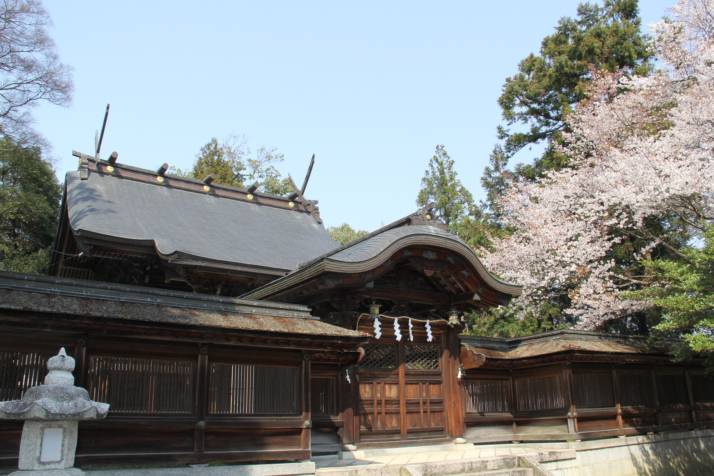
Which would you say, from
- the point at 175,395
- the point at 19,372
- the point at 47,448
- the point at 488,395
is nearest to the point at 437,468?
the point at 175,395

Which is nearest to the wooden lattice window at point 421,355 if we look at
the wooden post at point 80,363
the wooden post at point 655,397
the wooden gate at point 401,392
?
the wooden gate at point 401,392

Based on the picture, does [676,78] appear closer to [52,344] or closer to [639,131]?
[639,131]

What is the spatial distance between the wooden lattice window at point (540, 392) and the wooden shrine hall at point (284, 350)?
0.04 metres

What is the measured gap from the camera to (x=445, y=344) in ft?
43.5

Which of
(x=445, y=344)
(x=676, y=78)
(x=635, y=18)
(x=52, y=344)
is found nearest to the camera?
(x=52, y=344)

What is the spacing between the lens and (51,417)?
6.20 m

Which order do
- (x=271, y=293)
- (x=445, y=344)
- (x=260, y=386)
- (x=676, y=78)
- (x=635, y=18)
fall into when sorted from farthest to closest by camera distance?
1. (x=635, y=18)
2. (x=676, y=78)
3. (x=445, y=344)
4. (x=271, y=293)
5. (x=260, y=386)

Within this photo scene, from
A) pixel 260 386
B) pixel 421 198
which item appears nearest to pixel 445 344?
pixel 260 386

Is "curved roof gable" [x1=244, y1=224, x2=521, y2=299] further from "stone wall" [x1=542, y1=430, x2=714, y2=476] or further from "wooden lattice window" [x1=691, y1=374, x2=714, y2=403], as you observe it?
"wooden lattice window" [x1=691, y1=374, x2=714, y2=403]

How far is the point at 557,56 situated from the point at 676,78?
6.36 m

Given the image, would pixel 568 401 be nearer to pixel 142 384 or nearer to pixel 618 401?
pixel 618 401

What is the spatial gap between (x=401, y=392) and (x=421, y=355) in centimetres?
100

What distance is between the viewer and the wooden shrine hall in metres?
8.18

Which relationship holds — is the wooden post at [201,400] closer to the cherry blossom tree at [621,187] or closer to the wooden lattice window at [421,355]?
the wooden lattice window at [421,355]
